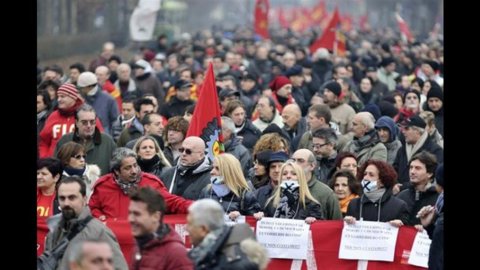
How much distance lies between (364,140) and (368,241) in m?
4.00

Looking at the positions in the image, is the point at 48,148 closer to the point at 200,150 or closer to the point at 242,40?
the point at 200,150

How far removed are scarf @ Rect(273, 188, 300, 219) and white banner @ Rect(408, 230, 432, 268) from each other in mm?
1010

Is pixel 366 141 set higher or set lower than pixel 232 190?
lower

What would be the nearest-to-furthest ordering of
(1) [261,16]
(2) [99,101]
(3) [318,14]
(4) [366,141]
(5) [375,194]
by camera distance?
(5) [375,194], (4) [366,141], (2) [99,101], (1) [261,16], (3) [318,14]

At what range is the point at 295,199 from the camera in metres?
14.0

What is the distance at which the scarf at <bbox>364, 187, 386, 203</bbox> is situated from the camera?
14297mm

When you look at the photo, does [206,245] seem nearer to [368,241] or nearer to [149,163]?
[368,241]

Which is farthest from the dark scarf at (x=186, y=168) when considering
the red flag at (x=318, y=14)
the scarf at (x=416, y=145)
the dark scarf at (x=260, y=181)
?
the red flag at (x=318, y=14)

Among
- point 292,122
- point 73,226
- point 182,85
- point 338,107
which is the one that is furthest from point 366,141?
point 73,226

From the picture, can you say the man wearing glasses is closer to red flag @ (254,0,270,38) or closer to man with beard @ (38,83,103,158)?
man with beard @ (38,83,103,158)

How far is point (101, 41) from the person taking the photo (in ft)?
194

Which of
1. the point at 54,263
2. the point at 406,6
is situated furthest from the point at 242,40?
the point at 406,6

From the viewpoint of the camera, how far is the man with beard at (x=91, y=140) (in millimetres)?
16844
